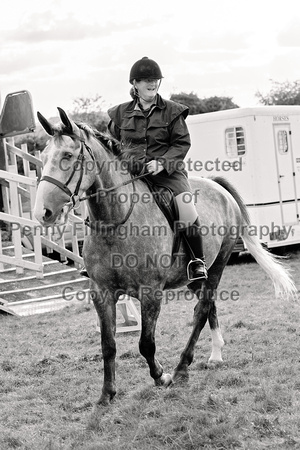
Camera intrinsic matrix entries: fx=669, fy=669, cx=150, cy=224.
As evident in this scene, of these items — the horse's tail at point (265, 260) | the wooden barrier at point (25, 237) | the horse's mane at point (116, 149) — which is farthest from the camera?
the wooden barrier at point (25, 237)

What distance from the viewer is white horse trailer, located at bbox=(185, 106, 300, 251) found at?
43.9ft

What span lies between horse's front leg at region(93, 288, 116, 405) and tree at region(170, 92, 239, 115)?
2735cm

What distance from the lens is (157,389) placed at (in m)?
5.25

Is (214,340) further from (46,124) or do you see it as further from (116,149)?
(46,124)

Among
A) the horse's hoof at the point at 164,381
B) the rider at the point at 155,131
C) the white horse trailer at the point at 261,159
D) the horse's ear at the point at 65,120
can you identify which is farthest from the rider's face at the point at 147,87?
the white horse trailer at the point at 261,159

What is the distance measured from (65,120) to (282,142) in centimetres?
1006

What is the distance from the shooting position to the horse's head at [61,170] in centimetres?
432

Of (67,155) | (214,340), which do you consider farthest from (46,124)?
(214,340)

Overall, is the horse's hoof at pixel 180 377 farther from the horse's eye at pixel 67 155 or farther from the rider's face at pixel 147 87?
the rider's face at pixel 147 87

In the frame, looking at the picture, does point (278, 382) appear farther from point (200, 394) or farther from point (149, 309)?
point (149, 309)

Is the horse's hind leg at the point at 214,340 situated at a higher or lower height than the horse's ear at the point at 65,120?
lower

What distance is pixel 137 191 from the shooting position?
5.11 meters

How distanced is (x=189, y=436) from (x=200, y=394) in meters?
1.05

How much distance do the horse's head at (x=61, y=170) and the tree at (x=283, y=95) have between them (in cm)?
3526
